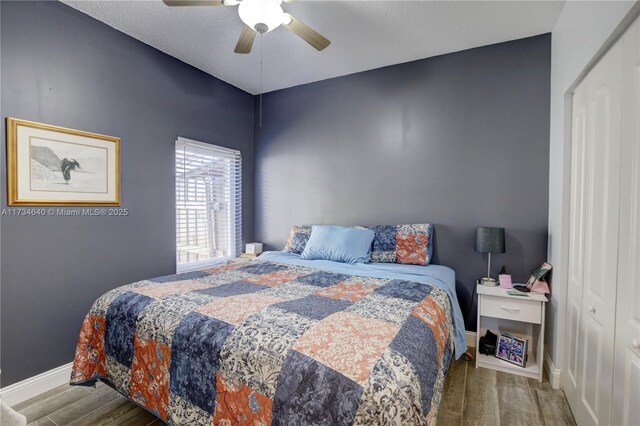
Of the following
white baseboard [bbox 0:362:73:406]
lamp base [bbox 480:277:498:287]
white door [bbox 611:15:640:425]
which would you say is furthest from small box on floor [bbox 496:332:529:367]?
white baseboard [bbox 0:362:73:406]

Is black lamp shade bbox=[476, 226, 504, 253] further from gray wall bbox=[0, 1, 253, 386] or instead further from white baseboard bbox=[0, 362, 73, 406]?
white baseboard bbox=[0, 362, 73, 406]

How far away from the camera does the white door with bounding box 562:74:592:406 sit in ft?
5.85

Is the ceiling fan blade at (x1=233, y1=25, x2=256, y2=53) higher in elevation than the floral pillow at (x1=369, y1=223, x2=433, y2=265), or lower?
higher

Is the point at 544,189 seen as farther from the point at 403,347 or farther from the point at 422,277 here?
the point at 403,347

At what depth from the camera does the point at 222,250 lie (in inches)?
144

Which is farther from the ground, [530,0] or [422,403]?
[530,0]

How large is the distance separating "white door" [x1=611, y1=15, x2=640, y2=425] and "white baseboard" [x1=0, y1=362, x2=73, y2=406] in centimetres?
332

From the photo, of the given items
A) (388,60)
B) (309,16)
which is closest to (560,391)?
(388,60)

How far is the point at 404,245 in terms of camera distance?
2.79 meters

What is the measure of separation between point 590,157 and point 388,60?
195cm

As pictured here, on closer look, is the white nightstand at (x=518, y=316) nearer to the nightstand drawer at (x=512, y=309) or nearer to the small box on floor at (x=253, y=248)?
the nightstand drawer at (x=512, y=309)

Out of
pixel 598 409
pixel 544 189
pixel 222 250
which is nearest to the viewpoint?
pixel 598 409

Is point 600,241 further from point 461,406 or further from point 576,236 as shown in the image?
point 461,406

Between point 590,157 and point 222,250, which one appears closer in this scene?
point 590,157
